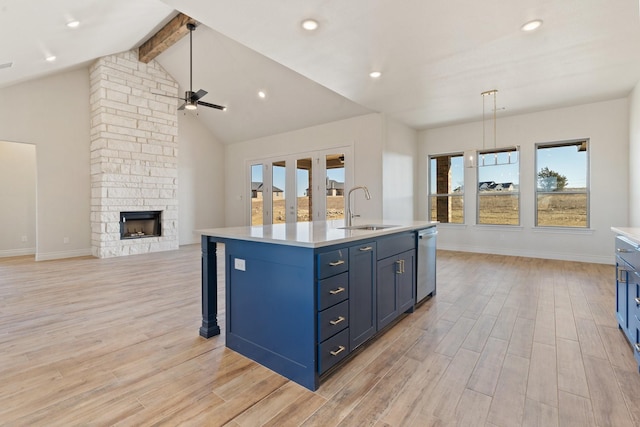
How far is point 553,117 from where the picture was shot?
6008 mm

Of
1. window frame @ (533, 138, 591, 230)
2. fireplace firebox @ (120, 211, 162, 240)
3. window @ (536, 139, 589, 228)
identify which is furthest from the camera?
fireplace firebox @ (120, 211, 162, 240)

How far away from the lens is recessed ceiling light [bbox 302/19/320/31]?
10.1ft

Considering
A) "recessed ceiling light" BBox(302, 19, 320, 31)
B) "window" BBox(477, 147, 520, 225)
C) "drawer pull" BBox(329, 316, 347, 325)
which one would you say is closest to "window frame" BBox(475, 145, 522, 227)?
"window" BBox(477, 147, 520, 225)

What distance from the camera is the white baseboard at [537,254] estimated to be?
5.67 meters

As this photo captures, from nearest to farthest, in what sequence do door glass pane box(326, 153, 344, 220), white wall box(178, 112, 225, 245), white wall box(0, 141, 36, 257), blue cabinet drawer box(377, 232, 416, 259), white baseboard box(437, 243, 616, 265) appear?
blue cabinet drawer box(377, 232, 416, 259) → white baseboard box(437, 243, 616, 265) → white wall box(0, 141, 36, 257) → door glass pane box(326, 153, 344, 220) → white wall box(178, 112, 225, 245)

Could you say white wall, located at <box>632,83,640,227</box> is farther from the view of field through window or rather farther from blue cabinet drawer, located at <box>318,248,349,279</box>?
blue cabinet drawer, located at <box>318,248,349,279</box>

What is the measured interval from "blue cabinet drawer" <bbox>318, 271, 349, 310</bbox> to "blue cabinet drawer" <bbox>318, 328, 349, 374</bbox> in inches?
9.1

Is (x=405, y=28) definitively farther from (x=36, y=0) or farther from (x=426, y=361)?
(x=36, y=0)

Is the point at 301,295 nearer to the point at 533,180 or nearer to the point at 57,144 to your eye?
the point at 533,180

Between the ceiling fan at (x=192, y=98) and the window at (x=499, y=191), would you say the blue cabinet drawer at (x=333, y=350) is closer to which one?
the ceiling fan at (x=192, y=98)

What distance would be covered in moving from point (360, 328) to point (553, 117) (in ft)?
→ 20.6

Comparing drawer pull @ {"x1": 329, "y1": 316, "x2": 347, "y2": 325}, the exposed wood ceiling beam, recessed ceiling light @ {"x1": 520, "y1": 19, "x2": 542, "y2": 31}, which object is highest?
the exposed wood ceiling beam

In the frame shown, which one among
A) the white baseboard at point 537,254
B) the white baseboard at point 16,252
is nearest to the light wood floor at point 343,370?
the white baseboard at point 537,254

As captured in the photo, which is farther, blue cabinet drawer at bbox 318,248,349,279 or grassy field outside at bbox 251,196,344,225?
grassy field outside at bbox 251,196,344,225
